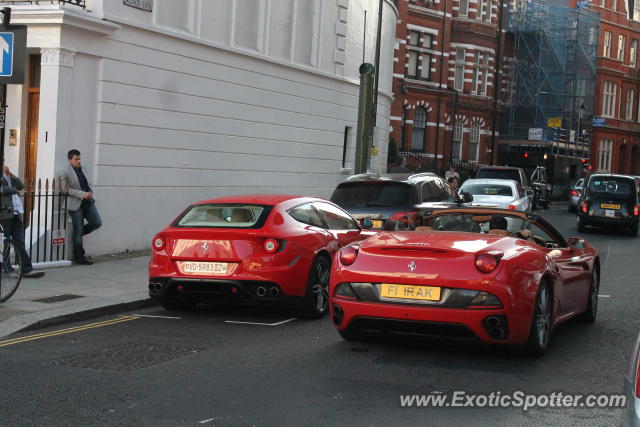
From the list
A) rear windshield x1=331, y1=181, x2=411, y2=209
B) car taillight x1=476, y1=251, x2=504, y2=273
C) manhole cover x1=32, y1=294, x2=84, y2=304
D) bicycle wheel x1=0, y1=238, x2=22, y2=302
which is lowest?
manhole cover x1=32, y1=294, x2=84, y2=304

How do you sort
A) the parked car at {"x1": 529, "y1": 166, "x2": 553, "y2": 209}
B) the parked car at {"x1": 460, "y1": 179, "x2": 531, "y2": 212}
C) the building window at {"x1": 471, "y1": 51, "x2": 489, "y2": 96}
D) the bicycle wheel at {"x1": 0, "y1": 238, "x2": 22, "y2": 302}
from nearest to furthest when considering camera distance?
1. the bicycle wheel at {"x1": 0, "y1": 238, "x2": 22, "y2": 302}
2. the parked car at {"x1": 460, "y1": 179, "x2": 531, "y2": 212}
3. the parked car at {"x1": 529, "y1": 166, "x2": 553, "y2": 209}
4. the building window at {"x1": 471, "y1": 51, "x2": 489, "y2": 96}

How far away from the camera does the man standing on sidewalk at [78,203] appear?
574 inches

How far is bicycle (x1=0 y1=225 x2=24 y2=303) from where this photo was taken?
416 inches

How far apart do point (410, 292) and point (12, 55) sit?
5.25m

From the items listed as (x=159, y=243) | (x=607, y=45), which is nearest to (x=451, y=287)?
(x=159, y=243)

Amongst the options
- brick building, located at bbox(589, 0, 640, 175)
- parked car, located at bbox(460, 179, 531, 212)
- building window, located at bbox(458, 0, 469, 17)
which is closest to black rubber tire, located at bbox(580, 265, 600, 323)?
parked car, located at bbox(460, 179, 531, 212)

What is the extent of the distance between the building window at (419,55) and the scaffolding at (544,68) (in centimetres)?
844

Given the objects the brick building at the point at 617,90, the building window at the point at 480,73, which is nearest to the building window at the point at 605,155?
the brick building at the point at 617,90

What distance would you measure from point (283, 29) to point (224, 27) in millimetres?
2772

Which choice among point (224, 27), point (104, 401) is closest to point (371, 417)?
point (104, 401)

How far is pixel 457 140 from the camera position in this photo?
52781 millimetres

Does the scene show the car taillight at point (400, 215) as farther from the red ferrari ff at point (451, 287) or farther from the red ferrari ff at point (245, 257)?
the red ferrari ff at point (451, 287)

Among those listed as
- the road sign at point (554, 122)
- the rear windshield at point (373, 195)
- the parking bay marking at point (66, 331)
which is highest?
the road sign at point (554, 122)

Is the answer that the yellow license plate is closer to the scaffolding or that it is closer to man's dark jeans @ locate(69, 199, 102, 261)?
man's dark jeans @ locate(69, 199, 102, 261)
